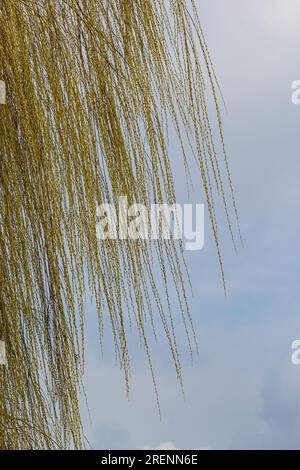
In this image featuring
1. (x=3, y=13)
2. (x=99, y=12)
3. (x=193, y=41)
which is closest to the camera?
(x=3, y=13)

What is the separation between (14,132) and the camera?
1.33 m

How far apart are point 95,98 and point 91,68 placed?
0.06 m

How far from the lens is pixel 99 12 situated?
1419 mm

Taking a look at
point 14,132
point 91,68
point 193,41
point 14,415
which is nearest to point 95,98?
point 91,68

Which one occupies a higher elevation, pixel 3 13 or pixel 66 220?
pixel 3 13

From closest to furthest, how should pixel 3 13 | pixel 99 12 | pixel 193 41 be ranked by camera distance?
pixel 3 13 < pixel 99 12 < pixel 193 41

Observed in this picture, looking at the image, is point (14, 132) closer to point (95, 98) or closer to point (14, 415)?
point (95, 98)

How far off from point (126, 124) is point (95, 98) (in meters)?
0.08

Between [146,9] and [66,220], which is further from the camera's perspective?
[146,9]
